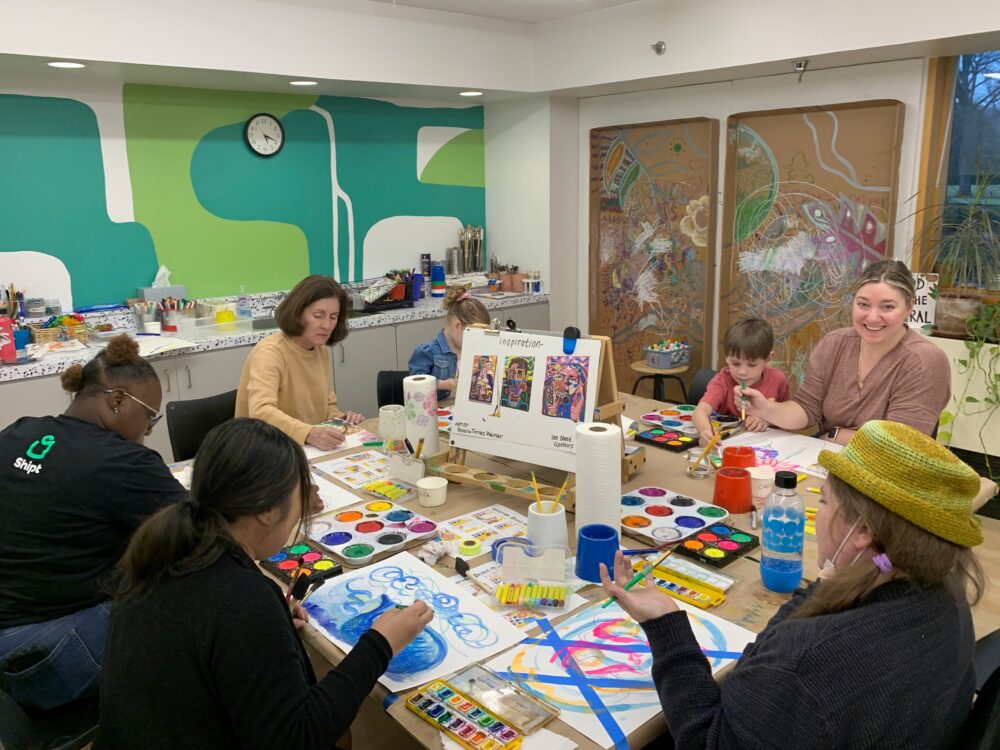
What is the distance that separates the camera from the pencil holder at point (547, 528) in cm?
181

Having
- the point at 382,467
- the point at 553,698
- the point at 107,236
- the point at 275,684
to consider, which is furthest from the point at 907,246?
the point at 107,236

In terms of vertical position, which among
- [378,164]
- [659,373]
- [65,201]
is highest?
[378,164]

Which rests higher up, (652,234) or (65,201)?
(65,201)

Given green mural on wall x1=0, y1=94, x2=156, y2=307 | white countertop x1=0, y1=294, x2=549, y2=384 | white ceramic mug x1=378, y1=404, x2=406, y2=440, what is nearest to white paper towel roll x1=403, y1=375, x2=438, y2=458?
white ceramic mug x1=378, y1=404, x2=406, y2=440

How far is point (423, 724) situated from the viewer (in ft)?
4.32

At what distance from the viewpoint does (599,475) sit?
1828mm

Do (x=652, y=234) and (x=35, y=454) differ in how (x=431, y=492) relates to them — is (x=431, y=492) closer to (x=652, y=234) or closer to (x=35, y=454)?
(x=35, y=454)

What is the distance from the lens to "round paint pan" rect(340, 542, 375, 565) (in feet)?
6.08

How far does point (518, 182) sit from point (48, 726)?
4.42 meters

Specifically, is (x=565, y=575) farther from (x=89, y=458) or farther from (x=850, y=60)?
(x=850, y=60)

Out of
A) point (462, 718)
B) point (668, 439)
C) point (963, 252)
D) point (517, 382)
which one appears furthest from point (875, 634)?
point (963, 252)

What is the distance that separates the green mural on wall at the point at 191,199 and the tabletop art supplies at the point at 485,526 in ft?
10.0

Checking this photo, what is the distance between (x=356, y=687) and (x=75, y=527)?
847 mm

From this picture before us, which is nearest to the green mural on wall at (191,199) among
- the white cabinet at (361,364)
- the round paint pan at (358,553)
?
the white cabinet at (361,364)
